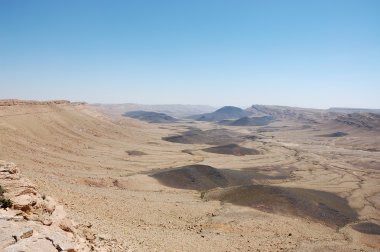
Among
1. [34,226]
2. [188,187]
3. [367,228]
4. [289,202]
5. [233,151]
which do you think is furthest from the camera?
[233,151]

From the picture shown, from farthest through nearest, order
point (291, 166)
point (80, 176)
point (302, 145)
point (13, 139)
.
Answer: point (302, 145)
point (291, 166)
point (13, 139)
point (80, 176)

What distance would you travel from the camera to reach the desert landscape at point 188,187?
2220 cm

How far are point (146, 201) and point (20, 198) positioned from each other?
53.9ft

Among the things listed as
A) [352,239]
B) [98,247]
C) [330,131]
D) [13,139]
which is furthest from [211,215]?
[330,131]

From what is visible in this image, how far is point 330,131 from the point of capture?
401ft

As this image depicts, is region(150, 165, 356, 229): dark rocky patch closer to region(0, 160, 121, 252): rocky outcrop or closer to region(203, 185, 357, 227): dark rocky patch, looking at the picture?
region(203, 185, 357, 227): dark rocky patch

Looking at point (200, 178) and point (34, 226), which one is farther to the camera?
point (200, 178)

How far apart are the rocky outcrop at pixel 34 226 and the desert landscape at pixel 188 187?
274 mm

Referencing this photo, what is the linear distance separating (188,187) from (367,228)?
61.8 ft

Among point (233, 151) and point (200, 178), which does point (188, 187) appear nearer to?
point (200, 178)

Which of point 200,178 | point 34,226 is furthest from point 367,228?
point 34,226

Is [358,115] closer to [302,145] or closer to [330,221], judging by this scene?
[302,145]

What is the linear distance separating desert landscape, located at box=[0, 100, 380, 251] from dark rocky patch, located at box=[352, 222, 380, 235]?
0.36ft

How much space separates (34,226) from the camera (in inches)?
450
